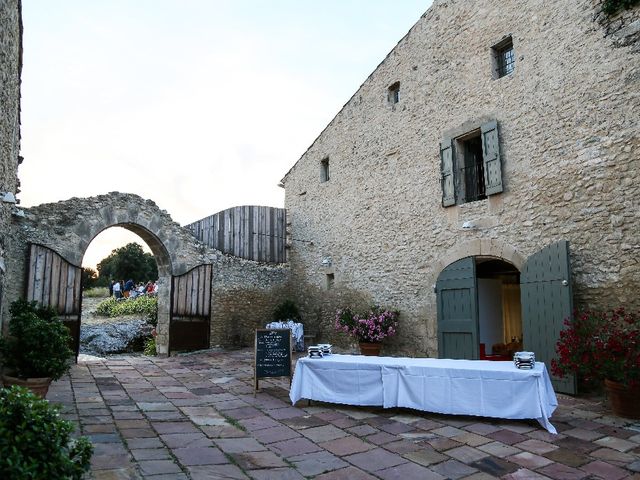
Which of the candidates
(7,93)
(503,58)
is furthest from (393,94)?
(7,93)

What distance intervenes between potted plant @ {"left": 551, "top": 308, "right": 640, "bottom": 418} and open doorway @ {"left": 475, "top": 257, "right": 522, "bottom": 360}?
→ 352 cm

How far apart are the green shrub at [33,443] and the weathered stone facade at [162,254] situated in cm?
680

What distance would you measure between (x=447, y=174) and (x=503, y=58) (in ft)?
7.22

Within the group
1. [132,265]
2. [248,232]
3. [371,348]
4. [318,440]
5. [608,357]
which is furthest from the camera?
[132,265]

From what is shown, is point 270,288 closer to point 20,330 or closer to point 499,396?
point 20,330

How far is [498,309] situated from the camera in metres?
10.1

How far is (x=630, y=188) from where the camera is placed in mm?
5898

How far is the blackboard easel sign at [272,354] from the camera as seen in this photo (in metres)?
6.28

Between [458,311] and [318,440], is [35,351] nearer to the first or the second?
[318,440]

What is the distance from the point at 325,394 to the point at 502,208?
14.0ft

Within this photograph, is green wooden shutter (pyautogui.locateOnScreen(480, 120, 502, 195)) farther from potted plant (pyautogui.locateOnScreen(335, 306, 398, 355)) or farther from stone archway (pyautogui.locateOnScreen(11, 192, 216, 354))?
stone archway (pyautogui.locateOnScreen(11, 192, 216, 354))

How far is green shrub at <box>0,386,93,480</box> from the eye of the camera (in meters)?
1.96

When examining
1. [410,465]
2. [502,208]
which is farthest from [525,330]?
[410,465]

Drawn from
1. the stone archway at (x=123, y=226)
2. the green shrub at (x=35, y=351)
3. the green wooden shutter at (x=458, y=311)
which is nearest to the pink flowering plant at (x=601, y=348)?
the green wooden shutter at (x=458, y=311)
